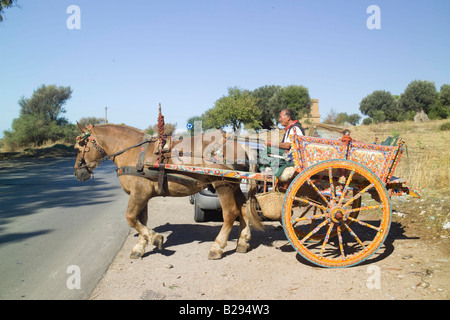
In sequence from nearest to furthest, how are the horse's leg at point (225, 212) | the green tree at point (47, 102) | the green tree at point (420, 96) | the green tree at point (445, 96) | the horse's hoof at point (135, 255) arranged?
the horse's hoof at point (135, 255) < the horse's leg at point (225, 212) < the green tree at point (47, 102) < the green tree at point (445, 96) < the green tree at point (420, 96)

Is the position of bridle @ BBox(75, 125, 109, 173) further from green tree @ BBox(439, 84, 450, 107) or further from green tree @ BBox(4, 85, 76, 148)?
green tree @ BBox(439, 84, 450, 107)

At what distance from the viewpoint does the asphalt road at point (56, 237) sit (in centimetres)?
406

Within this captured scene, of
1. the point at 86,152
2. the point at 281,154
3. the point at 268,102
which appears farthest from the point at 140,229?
the point at 268,102

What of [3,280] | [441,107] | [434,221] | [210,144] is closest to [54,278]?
[3,280]

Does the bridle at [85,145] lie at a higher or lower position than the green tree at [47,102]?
lower

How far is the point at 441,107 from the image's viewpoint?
46.0 m

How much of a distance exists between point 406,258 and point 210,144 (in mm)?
3385

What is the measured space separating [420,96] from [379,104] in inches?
492

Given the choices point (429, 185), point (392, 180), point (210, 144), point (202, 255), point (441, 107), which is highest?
point (441, 107)

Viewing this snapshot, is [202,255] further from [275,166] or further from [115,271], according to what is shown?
[275,166]

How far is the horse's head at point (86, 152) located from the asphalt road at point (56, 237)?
1298 mm

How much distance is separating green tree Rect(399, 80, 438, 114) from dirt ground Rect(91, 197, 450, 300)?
52955 mm

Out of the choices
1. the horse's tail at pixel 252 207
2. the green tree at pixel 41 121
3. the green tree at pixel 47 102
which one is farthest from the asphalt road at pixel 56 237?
the green tree at pixel 47 102

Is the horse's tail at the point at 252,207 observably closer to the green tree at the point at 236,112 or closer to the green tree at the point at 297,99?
the green tree at the point at 236,112
